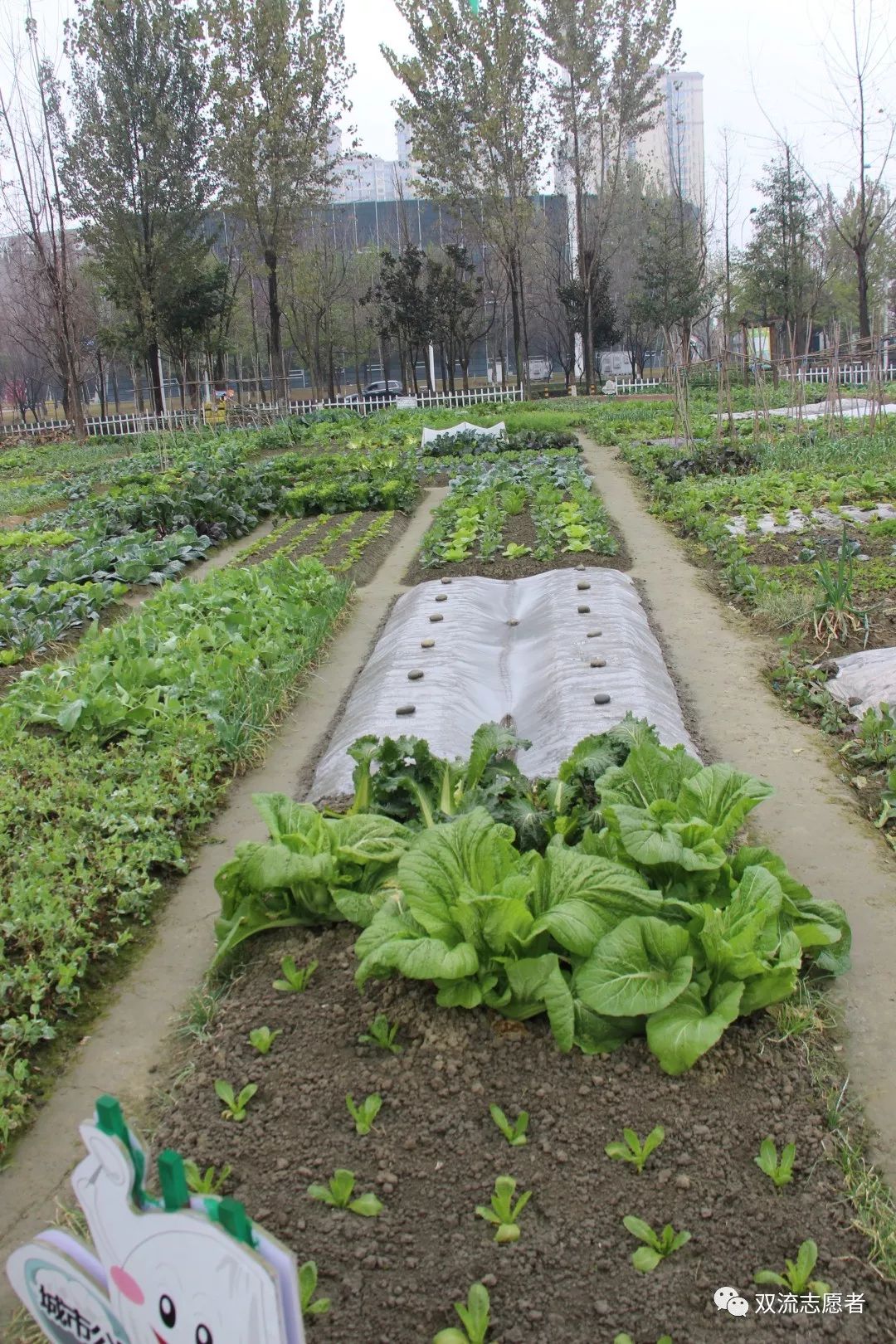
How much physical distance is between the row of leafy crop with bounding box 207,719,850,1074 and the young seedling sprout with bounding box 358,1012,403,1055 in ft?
0.50

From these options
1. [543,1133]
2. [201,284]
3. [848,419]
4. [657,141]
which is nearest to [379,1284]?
[543,1133]

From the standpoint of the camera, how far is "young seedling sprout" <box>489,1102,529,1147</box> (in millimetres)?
2432

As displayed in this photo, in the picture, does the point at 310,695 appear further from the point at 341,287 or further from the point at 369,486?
the point at 341,287

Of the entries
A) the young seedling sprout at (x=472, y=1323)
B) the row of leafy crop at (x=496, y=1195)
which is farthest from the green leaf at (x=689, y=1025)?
the young seedling sprout at (x=472, y=1323)

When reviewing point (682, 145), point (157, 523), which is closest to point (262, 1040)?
point (157, 523)

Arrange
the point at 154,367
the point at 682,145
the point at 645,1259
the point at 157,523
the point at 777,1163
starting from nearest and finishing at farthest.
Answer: the point at 645,1259, the point at 777,1163, the point at 157,523, the point at 154,367, the point at 682,145

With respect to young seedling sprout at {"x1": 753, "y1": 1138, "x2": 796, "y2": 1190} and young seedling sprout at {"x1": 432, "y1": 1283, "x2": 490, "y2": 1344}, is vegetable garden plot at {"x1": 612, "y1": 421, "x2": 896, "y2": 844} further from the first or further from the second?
young seedling sprout at {"x1": 432, "y1": 1283, "x2": 490, "y2": 1344}

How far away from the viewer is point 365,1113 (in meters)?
2.54

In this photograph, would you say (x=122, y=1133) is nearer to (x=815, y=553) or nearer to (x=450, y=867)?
(x=450, y=867)

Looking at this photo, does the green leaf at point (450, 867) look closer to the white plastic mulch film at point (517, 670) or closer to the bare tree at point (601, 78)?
the white plastic mulch film at point (517, 670)

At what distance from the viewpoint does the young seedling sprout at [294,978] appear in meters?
3.11

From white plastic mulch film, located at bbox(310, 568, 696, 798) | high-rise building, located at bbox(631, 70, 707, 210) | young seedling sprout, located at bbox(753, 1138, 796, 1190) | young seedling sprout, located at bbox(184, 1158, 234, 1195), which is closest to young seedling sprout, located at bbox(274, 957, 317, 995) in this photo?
young seedling sprout, located at bbox(184, 1158, 234, 1195)

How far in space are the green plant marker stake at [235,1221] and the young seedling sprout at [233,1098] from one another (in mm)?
1382

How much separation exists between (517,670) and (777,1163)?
422 centimetres
